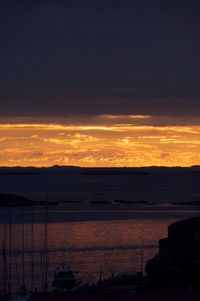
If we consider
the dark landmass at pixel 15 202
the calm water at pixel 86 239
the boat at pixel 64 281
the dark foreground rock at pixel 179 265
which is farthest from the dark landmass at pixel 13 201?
the dark foreground rock at pixel 179 265

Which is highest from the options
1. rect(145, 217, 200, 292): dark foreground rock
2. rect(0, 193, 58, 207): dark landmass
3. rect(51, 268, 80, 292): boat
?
rect(0, 193, 58, 207): dark landmass

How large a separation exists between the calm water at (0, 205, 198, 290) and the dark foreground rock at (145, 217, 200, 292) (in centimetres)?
541

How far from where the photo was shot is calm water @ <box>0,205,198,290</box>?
4831 centimetres

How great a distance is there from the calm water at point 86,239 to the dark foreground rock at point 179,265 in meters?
5.41

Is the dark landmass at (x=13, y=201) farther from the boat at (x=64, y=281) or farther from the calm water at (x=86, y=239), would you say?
the boat at (x=64, y=281)

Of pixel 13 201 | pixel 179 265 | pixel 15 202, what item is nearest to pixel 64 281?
pixel 179 265

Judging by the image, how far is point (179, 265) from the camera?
38.3 meters

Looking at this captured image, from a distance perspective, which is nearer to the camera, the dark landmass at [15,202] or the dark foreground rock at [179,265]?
the dark foreground rock at [179,265]

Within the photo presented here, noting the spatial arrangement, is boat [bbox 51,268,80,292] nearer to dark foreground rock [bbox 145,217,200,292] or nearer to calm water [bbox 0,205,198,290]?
calm water [bbox 0,205,198,290]

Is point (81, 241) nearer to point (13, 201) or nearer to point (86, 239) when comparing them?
point (86, 239)


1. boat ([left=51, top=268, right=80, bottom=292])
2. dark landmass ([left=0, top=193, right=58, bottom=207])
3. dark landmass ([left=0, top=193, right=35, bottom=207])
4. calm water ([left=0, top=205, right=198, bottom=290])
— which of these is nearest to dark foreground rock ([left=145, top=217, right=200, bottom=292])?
boat ([left=51, top=268, right=80, bottom=292])

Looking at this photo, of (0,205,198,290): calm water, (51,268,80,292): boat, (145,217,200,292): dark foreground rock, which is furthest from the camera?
(0,205,198,290): calm water

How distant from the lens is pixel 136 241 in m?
63.8

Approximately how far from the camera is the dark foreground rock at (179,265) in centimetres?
3647
